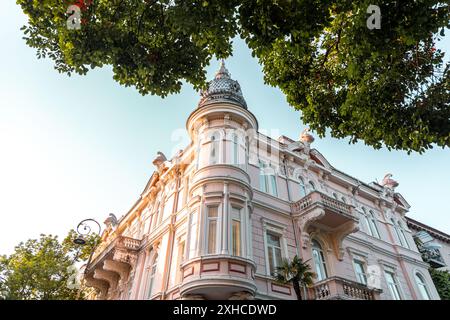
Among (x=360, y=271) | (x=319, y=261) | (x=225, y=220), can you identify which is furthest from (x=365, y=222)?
(x=225, y=220)

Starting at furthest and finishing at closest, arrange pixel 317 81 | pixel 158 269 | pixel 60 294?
pixel 60 294, pixel 158 269, pixel 317 81

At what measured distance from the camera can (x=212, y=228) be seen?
1191 centimetres

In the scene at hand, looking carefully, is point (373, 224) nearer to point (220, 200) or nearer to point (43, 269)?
point (220, 200)

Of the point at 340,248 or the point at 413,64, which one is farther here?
the point at 340,248

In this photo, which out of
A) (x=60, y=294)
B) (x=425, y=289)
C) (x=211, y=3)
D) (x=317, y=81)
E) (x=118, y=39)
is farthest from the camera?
(x=60, y=294)

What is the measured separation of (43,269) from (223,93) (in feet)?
52.2

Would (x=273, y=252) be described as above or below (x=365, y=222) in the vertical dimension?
below

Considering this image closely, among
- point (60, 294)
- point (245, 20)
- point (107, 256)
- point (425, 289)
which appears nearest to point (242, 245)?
point (245, 20)

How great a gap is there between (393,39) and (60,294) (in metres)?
23.5

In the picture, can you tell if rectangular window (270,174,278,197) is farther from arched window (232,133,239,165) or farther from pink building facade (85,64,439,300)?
arched window (232,133,239,165)

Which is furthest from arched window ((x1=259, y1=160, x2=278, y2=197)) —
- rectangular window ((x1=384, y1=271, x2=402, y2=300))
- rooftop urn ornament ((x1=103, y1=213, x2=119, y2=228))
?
rooftop urn ornament ((x1=103, y1=213, x2=119, y2=228))

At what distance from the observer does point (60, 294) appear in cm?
2033

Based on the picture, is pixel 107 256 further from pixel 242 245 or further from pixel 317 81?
pixel 317 81

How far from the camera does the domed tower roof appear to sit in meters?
15.8
